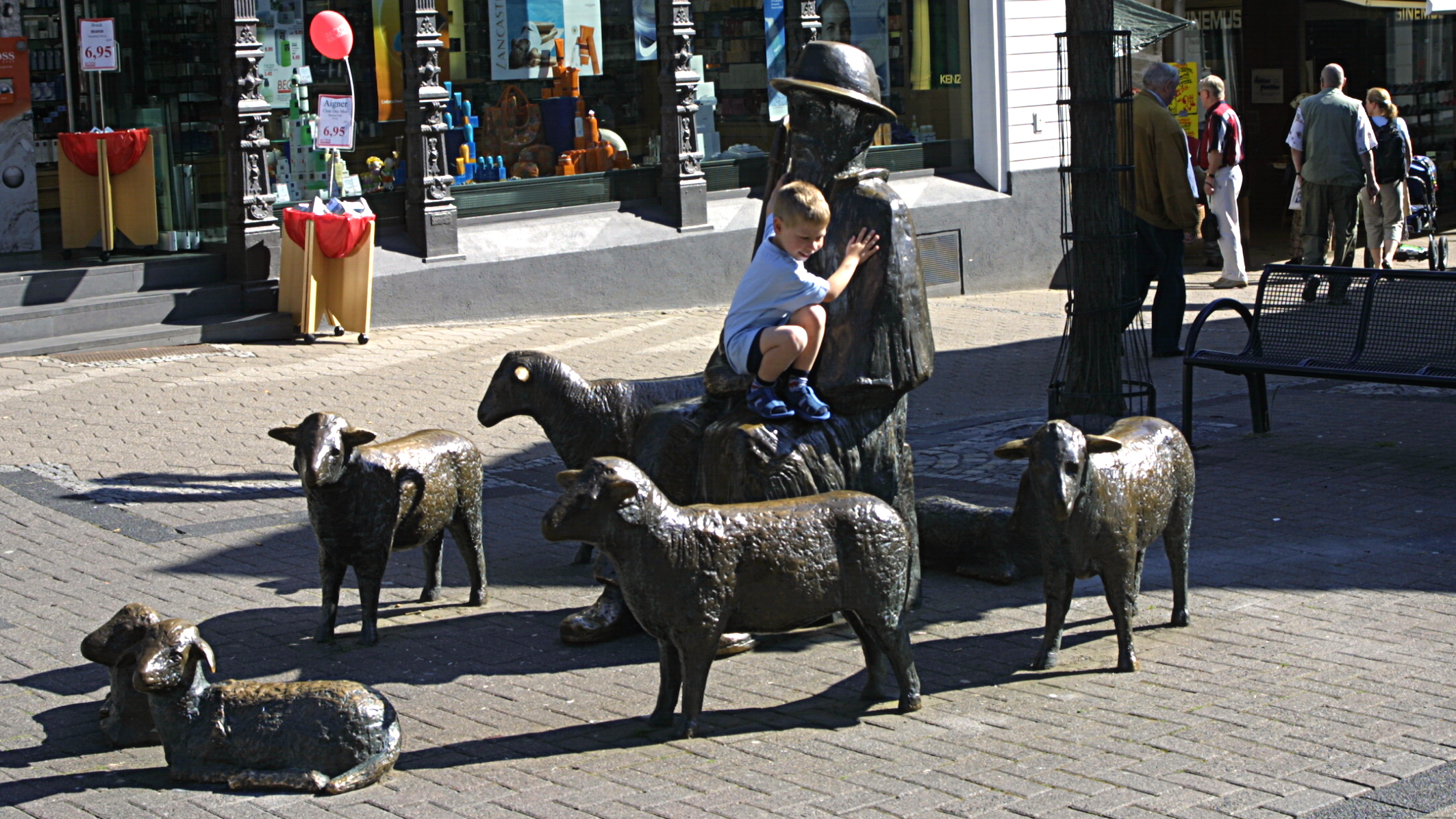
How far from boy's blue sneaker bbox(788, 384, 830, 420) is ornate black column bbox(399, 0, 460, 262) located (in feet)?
30.6

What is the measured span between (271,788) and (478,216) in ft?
35.8

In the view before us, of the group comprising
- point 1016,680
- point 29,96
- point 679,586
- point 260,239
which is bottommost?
point 1016,680

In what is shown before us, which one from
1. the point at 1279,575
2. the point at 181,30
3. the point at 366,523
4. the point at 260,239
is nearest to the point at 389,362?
the point at 260,239

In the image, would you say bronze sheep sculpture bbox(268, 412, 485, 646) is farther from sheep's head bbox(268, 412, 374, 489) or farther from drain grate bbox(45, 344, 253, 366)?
drain grate bbox(45, 344, 253, 366)

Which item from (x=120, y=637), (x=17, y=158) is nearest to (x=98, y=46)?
(x=17, y=158)

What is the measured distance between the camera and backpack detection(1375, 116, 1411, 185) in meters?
16.8

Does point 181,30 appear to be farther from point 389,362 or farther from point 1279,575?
point 1279,575

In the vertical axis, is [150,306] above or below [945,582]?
→ above

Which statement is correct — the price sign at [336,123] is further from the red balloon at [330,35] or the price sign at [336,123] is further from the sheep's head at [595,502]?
the sheep's head at [595,502]

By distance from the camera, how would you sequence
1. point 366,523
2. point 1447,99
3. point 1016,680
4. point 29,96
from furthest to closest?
point 1447,99 → point 29,96 → point 366,523 → point 1016,680

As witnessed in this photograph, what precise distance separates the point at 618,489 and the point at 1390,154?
14020 millimetres

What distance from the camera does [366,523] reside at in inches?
252

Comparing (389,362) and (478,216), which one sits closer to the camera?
(389,362)

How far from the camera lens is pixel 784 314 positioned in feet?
19.4
